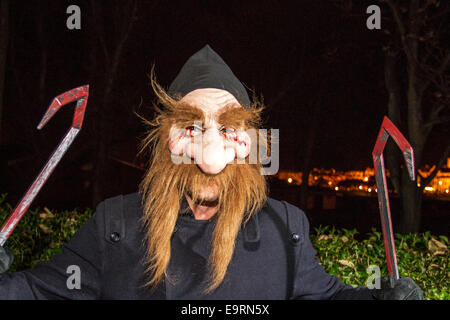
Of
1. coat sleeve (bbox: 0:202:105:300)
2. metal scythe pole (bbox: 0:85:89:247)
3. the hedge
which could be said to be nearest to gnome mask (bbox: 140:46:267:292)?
coat sleeve (bbox: 0:202:105:300)

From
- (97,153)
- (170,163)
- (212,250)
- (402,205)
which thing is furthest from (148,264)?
(97,153)

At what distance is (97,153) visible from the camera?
7.54 metres

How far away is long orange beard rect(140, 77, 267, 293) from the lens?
6.52ft

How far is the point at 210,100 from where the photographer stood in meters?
2.07

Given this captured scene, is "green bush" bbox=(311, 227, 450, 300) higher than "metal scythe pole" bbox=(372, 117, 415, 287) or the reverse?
the reverse

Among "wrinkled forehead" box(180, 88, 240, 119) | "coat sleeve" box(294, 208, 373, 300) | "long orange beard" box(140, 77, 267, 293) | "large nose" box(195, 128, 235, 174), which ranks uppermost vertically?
"wrinkled forehead" box(180, 88, 240, 119)

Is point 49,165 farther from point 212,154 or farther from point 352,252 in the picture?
point 352,252

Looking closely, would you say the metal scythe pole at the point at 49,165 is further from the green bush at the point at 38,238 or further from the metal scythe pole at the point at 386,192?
the green bush at the point at 38,238

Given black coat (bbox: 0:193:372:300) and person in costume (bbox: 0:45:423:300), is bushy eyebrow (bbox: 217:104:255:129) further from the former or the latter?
black coat (bbox: 0:193:372:300)

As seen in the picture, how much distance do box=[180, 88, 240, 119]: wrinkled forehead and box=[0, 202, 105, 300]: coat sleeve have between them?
659 mm

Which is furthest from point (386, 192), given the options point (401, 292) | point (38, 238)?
point (38, 238)

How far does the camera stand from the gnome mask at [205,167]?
1980 mm
